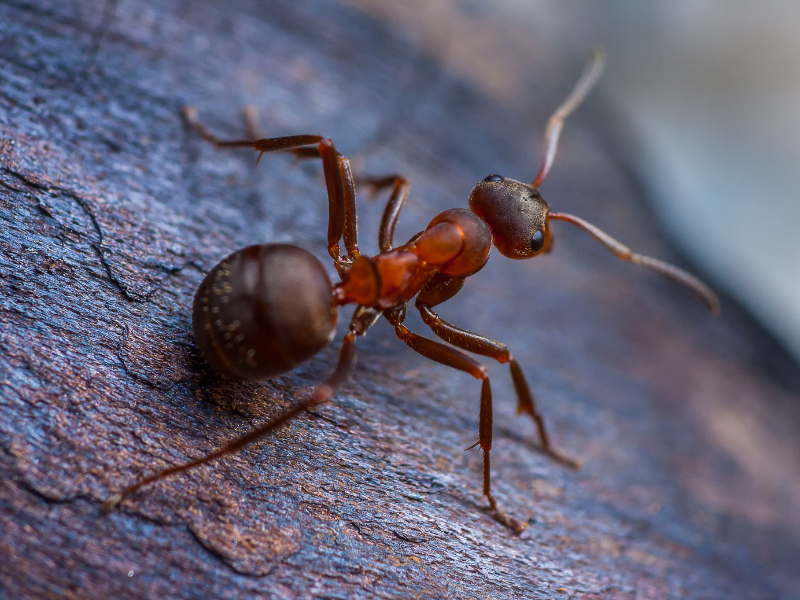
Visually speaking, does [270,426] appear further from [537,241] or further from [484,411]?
[537,241]

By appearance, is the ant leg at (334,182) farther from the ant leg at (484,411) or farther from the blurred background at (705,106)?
the blurred background at (705,106)

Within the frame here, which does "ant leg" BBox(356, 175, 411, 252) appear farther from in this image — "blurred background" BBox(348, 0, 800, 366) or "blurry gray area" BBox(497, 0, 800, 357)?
"blurry gray area" BBox(497, 0, 800, 357)

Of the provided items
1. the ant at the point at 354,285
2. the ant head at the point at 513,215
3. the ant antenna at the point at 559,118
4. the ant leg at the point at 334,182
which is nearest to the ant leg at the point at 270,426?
the ant at the point at 354,285

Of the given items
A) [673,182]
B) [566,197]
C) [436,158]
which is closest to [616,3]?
[673,182]

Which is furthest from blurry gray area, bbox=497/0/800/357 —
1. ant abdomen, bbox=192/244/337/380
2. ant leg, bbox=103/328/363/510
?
ant abdomen, bbox=192/244/337/380

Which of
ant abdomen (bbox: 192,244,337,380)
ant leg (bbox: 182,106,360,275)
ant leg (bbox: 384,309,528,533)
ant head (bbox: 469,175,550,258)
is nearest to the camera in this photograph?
ant abdomen (bbox: 192,244,337,380)

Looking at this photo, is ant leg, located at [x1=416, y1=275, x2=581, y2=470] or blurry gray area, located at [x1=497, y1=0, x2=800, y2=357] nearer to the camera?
ant leg, located at [x1=416, y1=275, x2=581, y2=470]
